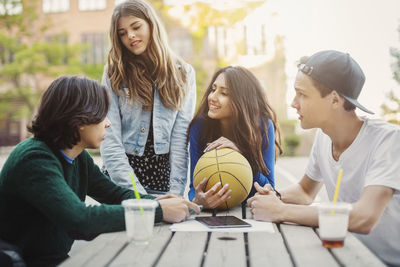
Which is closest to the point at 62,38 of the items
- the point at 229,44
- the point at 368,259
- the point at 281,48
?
the point at 229,44

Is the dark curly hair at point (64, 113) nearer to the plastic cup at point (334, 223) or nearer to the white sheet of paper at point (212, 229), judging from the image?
the white sheet of paper at point (212, 229)

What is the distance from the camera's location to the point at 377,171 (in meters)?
2.65

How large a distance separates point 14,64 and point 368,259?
2591cm

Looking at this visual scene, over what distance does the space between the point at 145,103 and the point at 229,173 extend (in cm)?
112

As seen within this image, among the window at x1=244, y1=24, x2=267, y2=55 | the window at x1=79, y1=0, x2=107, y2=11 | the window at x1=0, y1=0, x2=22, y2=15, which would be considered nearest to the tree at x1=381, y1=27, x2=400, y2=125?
the window at x1=244, y1=24, x2=267, y2=55

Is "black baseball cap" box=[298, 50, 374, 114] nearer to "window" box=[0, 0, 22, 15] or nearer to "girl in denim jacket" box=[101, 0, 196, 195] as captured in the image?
"girl in denim jacket" box=[101, 0, 196, 195]

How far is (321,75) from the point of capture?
296cm

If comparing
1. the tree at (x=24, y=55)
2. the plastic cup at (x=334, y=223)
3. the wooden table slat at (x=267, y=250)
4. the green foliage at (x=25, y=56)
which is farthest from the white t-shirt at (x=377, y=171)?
the tree at (x=24, y=55)

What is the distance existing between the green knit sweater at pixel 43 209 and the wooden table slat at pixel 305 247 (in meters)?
0.70

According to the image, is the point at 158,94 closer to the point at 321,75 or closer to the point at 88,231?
the point at 321,75

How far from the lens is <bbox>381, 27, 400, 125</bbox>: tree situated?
12219 millimetres

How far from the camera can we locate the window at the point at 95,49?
31.2 metres

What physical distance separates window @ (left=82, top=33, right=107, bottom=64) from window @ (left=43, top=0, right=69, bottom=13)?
2.87 meters

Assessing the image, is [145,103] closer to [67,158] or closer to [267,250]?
[67,158]
